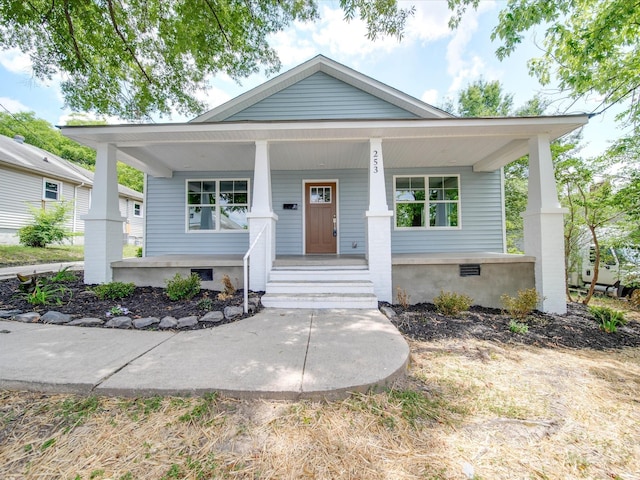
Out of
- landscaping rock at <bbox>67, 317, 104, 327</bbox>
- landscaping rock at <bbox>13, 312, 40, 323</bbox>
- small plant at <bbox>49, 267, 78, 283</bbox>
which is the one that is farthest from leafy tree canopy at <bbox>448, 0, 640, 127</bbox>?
small plant at <bbox>49, 267, 78, 283</bbox>

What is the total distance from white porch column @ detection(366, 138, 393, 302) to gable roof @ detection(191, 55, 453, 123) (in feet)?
10.0

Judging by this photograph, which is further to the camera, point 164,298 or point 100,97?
point 100,97

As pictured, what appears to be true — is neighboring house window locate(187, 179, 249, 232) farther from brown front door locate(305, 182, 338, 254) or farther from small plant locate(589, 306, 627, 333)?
small plant locate(589, 306, 627, 333)

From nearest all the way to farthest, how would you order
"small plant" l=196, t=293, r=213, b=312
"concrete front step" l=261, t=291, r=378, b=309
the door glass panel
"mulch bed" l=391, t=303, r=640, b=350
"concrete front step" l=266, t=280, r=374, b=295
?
"mulch bed" l=391, t=303, r=640, b=350
"small plant" l=196, t=293, r=213, b=312
"concrete front step" l=261, t=291, r=378, b=309
"concrete front step" l=266, t=280, r=374, b=295
the door glass panel

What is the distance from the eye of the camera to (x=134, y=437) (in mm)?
1561

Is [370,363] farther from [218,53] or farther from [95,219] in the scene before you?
[218,53]

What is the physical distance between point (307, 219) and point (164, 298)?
4.00m

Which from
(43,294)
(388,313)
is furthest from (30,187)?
(388,313)

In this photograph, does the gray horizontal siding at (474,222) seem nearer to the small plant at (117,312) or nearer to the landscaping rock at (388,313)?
the landscaping rock at (388,313)

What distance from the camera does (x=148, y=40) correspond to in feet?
22.0

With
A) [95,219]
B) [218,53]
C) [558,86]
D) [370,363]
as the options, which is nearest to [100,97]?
[218,53]

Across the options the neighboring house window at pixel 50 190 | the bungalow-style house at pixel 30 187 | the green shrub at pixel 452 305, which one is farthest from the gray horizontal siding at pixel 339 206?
the neighboring house window at pixel 50 190

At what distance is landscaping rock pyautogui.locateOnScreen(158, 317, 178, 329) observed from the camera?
139 inches

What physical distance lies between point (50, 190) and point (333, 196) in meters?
15.4
